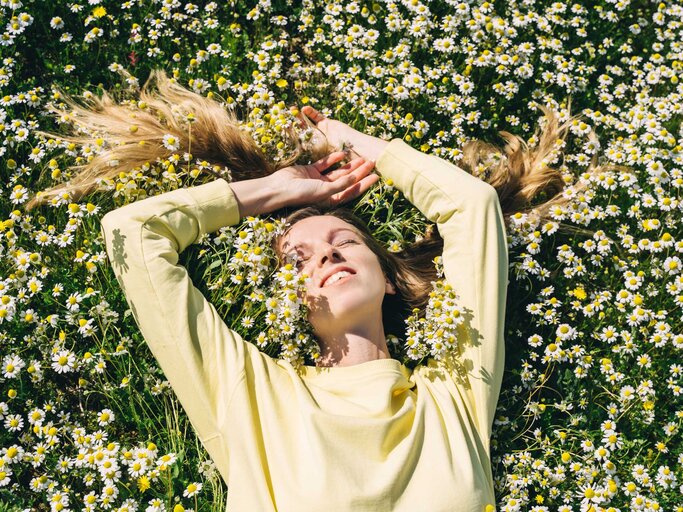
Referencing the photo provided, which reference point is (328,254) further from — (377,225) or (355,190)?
(377,225)

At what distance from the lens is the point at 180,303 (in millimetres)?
4371

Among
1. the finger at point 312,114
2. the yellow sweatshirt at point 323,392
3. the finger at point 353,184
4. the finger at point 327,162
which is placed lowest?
the yellow sweatshirt at point 323,392

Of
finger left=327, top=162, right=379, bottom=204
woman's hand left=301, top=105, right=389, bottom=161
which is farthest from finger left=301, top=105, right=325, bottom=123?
finger left=327, top=162, right=379, bottom=204

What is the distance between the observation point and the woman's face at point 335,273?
4.43 meters

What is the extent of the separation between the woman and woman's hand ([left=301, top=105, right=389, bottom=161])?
0.57 metres

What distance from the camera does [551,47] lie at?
6.53 m

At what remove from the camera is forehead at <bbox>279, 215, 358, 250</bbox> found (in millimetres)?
4719

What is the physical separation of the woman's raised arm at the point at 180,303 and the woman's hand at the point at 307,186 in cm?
22

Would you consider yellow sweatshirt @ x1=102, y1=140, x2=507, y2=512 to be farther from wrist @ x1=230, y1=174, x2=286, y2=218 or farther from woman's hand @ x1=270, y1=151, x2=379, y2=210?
woman's hand @ x1=270, y1=151, x2=379, y2=210

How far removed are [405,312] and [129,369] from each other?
174cm

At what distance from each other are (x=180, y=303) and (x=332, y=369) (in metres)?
0.92

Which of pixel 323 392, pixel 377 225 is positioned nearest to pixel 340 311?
pixel 323 392

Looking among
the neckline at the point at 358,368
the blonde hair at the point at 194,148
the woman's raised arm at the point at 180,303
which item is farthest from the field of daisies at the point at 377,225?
the woman's raised arm at the point at 180,303

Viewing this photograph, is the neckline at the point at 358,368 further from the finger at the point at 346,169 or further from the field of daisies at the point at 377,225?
the finger at the point at 346,169
